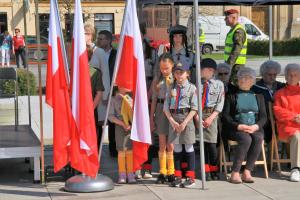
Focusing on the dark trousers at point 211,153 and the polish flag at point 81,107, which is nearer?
the polish flag at point 81,107

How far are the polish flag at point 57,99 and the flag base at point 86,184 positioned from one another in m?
0.31

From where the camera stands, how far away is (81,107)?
6.79 metres

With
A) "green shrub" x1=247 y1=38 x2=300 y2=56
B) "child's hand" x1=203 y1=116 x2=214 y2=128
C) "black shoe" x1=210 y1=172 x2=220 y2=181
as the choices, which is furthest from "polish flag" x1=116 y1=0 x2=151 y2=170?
"green shrub" x1=247 y1=38 x2=300 y2=56

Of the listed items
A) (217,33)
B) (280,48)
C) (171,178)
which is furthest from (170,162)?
(217,33)

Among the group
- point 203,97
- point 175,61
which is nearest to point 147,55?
point 175,61

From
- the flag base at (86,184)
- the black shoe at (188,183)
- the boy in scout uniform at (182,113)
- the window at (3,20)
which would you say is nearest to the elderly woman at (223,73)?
A: the boy in scout uniform at (182,113)

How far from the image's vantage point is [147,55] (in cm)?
892

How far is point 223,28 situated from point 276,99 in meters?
30.9

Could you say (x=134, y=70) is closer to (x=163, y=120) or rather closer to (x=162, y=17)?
(x=163, y=120)

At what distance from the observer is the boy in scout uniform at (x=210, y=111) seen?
A: 7539 millimetres

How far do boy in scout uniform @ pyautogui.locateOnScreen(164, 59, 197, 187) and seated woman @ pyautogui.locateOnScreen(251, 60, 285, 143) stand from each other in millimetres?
1182

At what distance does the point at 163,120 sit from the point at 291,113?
1596mm

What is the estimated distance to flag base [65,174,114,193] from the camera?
7020 millimetres

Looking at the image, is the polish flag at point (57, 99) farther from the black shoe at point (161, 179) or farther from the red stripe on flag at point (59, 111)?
the black shoe at point (161, 179)
